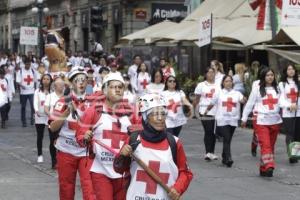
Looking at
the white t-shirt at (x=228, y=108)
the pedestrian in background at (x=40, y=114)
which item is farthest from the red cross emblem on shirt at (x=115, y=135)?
the white t-shirt at (x=228, y=108)

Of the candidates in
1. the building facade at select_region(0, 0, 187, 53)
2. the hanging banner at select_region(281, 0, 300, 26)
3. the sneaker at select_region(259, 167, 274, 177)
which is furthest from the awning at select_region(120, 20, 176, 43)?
the sneaker at select_region(259, 167, 274, 177)

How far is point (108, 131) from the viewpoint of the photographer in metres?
6.84

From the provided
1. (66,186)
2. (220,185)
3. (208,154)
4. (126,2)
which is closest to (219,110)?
(208,154)

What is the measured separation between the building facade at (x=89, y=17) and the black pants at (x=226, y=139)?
1403 cm

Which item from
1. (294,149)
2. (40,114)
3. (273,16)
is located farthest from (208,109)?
(273,16)

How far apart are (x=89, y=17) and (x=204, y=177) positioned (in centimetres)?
2736

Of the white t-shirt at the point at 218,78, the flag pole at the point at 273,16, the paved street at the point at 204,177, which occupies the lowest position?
the paved street at the point at 204,177

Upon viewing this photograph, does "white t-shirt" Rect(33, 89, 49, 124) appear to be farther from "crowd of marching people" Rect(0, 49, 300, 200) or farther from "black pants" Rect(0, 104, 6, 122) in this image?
"black pants" Rect(0, 104, 6, 122)

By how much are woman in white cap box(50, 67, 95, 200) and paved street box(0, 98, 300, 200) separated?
167 centimetres

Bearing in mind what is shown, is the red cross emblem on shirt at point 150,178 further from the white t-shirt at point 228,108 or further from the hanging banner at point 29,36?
the hanging banner at point 29,36

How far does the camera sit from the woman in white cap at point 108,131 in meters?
6.71

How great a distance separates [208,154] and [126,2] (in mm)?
28336

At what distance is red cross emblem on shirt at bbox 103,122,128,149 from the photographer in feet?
22.5

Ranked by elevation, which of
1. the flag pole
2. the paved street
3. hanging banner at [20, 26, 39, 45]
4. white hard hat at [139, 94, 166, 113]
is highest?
the flag pole
